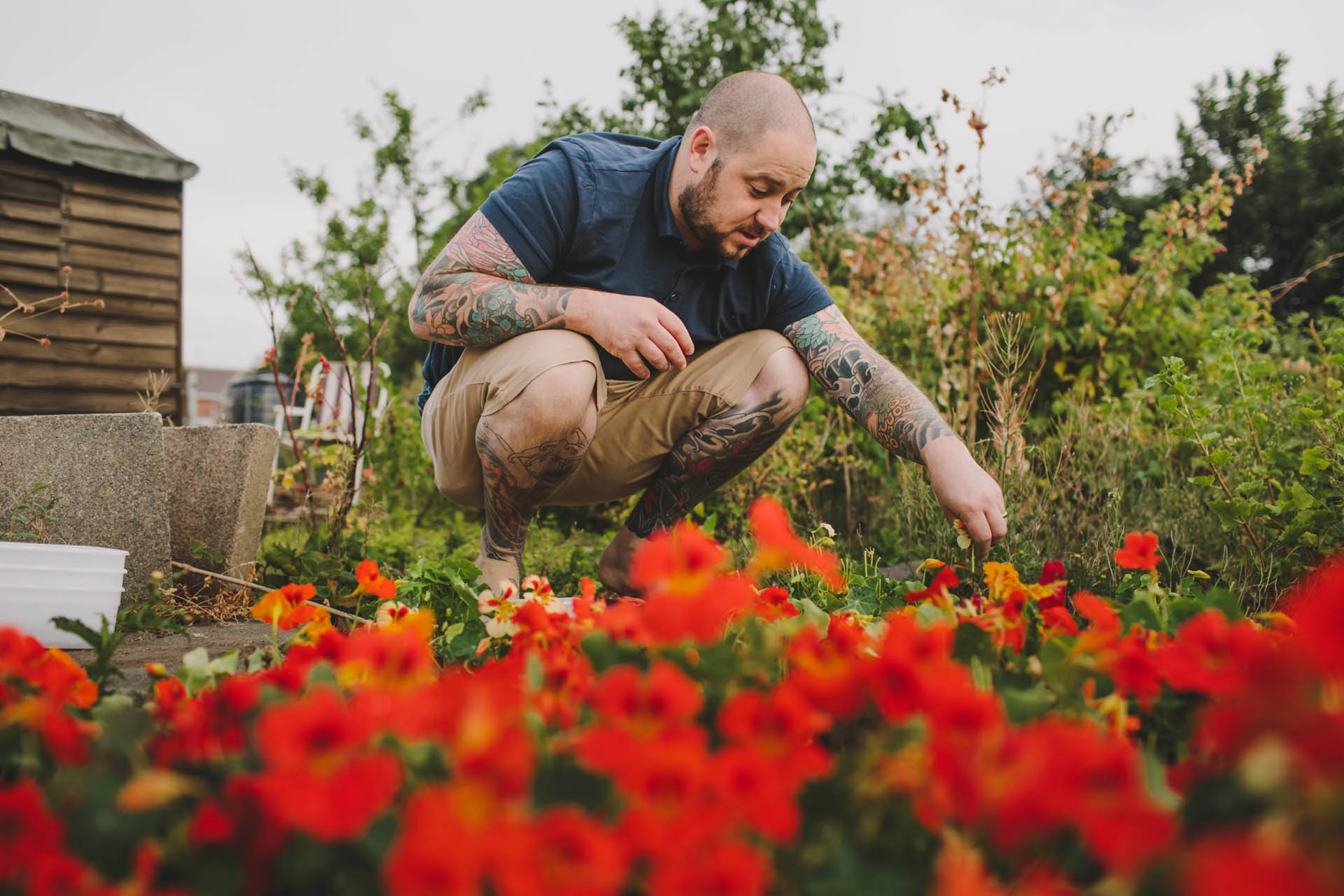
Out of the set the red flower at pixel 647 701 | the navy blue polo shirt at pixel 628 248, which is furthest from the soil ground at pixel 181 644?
the red flower at pixel 647 701

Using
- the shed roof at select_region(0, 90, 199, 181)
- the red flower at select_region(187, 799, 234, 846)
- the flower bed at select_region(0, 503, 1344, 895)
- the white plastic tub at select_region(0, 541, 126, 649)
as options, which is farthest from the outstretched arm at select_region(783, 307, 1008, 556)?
the shed roof at select_region(0, 90, 199, 181)

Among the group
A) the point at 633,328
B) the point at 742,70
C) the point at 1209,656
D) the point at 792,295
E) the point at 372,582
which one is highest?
the point at 742,70

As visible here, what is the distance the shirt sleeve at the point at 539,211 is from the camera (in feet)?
6.63

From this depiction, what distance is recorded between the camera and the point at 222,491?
8.25 feet

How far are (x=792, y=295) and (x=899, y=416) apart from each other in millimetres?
543

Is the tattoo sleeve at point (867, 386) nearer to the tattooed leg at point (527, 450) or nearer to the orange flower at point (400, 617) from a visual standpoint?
the tattooed leg at point (527, 450)

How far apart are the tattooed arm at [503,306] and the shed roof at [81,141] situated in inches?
217

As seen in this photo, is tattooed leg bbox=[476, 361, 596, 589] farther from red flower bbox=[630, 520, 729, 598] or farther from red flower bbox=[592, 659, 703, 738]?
red flower bbox=[592, 659, 703, 738]

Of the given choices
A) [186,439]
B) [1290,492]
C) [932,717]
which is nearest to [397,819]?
[932,717]

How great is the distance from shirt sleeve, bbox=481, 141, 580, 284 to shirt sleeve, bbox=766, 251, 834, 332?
0.59 metres

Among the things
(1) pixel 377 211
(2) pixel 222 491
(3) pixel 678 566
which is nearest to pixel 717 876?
(3) pixel 678 566

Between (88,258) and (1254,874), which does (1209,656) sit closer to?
(1254,874)

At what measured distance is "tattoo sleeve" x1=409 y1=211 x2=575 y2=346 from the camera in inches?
77.2

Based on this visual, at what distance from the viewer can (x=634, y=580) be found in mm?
615
